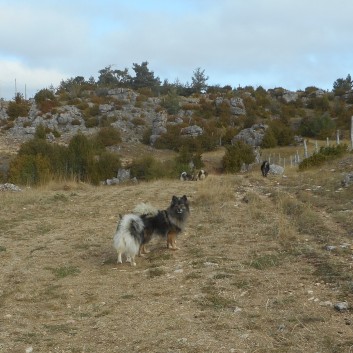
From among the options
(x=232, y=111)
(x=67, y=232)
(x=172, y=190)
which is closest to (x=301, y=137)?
(x=232, y=111)

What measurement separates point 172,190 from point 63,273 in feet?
34.9

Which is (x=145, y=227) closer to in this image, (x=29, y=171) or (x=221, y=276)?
(x=221, y=276)

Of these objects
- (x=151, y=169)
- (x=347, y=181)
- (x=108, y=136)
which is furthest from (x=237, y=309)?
(x=108, y=136)

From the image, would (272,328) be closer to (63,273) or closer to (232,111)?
(63,273)

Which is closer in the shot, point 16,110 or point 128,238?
point 128,238

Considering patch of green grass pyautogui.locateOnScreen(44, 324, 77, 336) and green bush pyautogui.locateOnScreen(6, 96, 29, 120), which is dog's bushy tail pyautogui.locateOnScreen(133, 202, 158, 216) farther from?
green bush pyautogui.locateOnScreen(6, 96, 29, 120)

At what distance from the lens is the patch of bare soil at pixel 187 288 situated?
4500mm

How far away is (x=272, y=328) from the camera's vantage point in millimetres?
4645

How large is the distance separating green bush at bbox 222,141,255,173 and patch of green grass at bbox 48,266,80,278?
83.2ft

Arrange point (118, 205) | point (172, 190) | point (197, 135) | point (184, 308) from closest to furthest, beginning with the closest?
point (184, 308) → point (118, 205) → point (172, 190) → point (197, 135)

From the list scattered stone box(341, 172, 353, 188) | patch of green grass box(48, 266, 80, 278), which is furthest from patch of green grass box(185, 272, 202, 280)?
scattered stone box(341, 172, 353, 188)

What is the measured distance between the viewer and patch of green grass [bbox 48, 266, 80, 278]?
7.11 metres

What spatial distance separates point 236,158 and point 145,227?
2535 cm

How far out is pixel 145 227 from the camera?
801 centimetres
